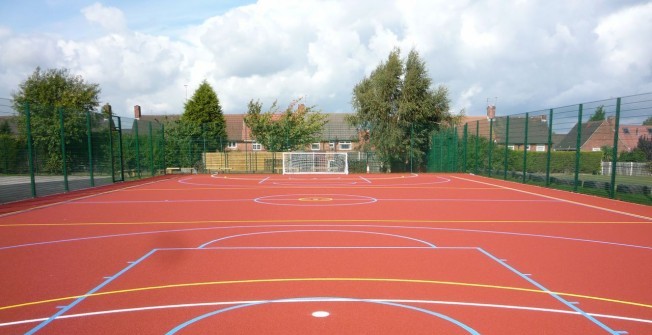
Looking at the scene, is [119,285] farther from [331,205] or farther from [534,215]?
[534,215]

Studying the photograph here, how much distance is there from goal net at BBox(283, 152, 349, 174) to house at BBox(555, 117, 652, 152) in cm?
1324

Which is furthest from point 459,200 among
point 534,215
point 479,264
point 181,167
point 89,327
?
point 181,167

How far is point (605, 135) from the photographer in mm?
12891

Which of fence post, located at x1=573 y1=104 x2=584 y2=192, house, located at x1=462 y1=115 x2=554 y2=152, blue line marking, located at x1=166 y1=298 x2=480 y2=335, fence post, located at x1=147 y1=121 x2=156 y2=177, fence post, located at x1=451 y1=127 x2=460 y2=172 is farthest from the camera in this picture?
fence post, located at x1=451 y1=127 x2=460 y2=172

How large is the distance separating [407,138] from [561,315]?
25281mm

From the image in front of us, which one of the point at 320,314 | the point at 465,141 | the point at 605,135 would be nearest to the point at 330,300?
the point at 320,314

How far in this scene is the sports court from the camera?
3.84 meters

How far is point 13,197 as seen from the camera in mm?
13102

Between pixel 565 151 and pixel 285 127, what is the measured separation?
65.8ft

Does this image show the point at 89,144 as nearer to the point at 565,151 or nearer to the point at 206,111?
the point at 565,151

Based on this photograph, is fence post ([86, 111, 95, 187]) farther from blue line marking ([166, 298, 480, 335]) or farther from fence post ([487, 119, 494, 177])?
fence post ([487, 119, 494, 177])

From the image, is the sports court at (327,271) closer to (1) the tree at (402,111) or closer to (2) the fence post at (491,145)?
(2) the fence post at (491,145)

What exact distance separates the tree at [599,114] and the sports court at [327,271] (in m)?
4.07

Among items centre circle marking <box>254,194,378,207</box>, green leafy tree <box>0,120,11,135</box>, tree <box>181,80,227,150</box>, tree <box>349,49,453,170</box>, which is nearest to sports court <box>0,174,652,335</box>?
centre circle marking <box>254,194,378,207</box>
